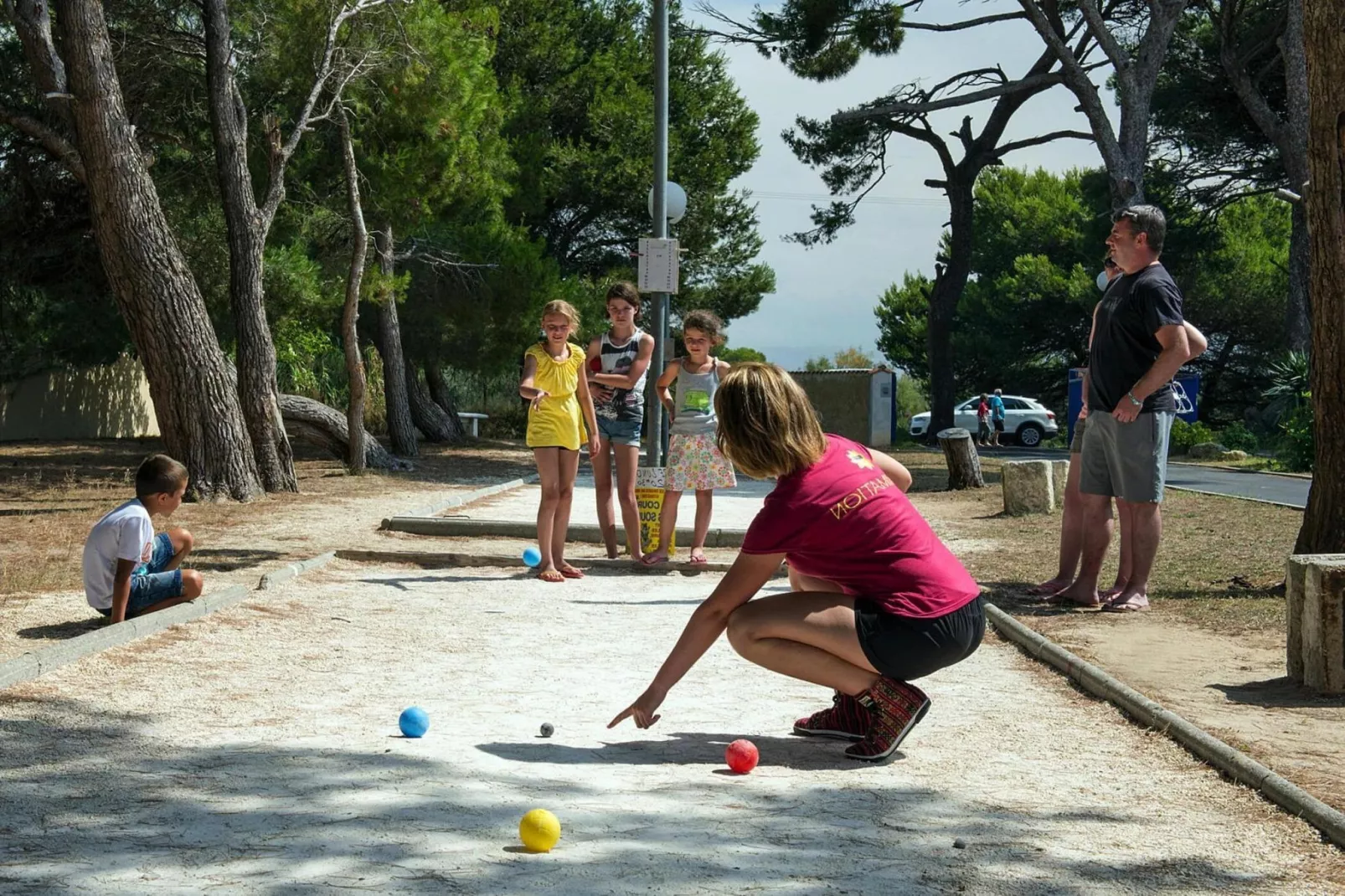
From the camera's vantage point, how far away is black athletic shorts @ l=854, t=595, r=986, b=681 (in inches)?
185

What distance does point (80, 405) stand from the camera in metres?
31.5

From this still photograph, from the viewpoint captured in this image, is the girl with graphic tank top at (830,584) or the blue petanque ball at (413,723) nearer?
the girl with graphic tank top at (830,584)

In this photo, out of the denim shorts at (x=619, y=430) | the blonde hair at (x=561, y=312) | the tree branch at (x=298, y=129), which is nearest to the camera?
the blonde hair at (x=561, y=312)

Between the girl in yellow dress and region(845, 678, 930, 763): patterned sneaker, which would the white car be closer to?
the girl in yellow dress

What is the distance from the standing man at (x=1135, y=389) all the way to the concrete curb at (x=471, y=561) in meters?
2.61

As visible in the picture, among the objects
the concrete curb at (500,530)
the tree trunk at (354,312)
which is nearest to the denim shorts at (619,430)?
the concrete curb at (500,530)

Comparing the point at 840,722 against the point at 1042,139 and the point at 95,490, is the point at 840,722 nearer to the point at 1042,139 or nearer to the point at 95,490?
the point at 95,490

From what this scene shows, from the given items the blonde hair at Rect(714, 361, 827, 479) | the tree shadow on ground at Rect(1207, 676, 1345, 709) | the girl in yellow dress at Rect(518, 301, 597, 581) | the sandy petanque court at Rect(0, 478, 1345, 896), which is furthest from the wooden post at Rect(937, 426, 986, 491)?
the blonde hair at Rect(714, 361, 827, 479)

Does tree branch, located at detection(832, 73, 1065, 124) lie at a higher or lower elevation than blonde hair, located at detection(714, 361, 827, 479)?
higher

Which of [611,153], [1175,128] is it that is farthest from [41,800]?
[1175,128]

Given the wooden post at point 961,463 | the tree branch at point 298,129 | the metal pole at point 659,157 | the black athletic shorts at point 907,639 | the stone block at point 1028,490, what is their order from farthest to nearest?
the wooden post at point 961,463
the tree branch at point 298,129
the stone block at point 1028,490
the metal pole at point 659,157
the black athletic shorts at point 907,639

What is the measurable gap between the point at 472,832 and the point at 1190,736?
8.48 feet

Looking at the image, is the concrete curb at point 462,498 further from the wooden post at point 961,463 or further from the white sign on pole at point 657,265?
the wooden post at point 961,463

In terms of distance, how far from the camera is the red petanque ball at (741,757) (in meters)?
4.62
